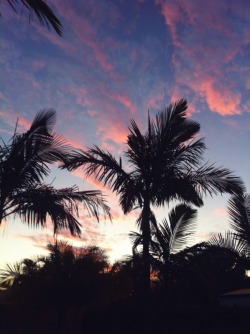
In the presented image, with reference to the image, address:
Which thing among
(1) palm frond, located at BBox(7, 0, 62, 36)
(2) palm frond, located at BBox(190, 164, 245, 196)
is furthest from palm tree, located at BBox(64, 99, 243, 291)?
(1) palm frond, located at BBox(7, 0, 62, 36)

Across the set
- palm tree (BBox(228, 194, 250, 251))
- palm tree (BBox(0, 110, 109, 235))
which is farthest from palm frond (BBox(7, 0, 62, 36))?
palm tree (BBox(228, 194, 250, 251))

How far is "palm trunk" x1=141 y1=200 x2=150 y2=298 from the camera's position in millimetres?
8712

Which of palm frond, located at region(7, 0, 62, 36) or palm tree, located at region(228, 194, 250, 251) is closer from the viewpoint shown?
palm frond, located at region(7, 0, 62, 36)

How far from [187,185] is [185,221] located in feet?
14.9

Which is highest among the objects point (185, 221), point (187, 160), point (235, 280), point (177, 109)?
point (177, 109)

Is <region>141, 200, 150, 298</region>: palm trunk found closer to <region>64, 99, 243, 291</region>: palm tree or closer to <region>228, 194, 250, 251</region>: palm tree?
<region>64, 99, 243, 291</region>: palm tree

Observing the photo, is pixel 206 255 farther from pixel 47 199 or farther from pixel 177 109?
pixel 47 199

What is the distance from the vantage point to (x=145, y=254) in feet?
29.0

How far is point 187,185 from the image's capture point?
9.79m

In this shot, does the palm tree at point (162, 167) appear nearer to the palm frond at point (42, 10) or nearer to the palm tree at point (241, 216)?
the palm tree at point (241, 216)

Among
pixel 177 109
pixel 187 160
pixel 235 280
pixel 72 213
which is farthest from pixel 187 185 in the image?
pixel 235 280

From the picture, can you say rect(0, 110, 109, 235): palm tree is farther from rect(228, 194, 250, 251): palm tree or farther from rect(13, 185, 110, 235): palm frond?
rect(228, 194, 250, 251): palm tree

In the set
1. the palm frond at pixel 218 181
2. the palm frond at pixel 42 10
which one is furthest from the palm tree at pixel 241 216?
the palm frond at pixel 42 10

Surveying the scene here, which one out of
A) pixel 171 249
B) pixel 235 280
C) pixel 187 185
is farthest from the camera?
pixel 235 280
